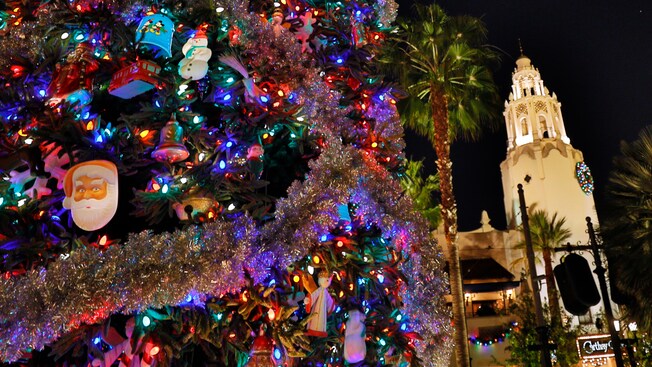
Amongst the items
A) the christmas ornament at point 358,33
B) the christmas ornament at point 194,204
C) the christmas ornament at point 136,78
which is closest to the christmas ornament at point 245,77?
the christmas ornament at point 136,78

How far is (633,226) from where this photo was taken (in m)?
11.1

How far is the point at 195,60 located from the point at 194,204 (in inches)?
34.8

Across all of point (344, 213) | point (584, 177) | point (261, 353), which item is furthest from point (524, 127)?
point (261, 353)

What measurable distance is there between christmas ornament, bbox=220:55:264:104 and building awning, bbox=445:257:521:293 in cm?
2695

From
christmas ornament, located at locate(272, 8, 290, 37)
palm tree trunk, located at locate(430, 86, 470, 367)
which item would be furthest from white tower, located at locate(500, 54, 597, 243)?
christmas ornament, located at locate(272, 8, 290, 37)

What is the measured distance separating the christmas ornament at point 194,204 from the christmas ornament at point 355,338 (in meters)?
1.12

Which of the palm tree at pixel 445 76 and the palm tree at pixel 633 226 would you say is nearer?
the palm tree at pixel 633 226

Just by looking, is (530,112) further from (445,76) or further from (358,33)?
(358,33)

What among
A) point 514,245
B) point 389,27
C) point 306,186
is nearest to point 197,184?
point 306,186

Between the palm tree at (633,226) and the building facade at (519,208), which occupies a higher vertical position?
the building facade at (519,208)

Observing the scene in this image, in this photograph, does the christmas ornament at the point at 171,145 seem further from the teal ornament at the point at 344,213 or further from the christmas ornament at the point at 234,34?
the teal ornament at the point at 344,213

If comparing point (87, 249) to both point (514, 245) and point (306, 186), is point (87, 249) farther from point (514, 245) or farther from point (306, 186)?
point (514, 245)

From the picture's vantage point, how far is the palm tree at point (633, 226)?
422 inches

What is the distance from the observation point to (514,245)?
3284cm
